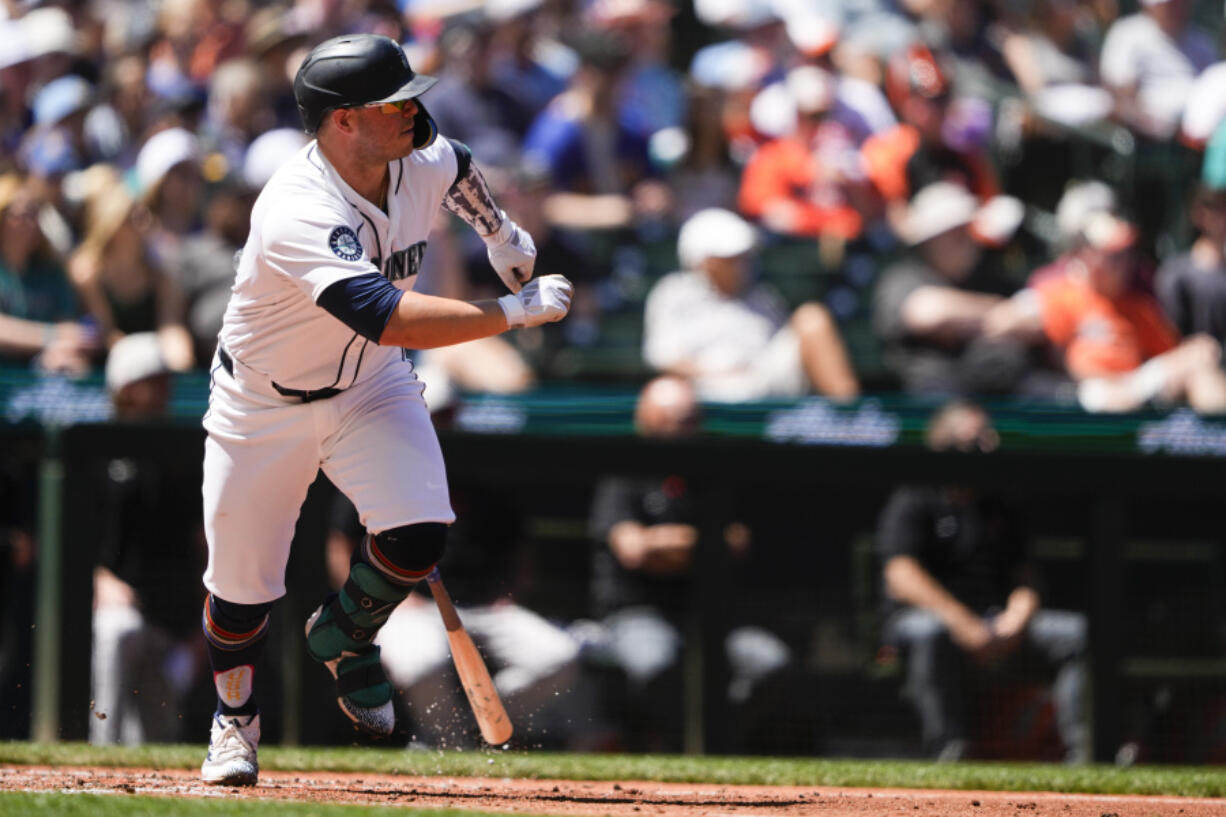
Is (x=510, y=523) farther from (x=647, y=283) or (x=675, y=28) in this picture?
(x=675, y=28)

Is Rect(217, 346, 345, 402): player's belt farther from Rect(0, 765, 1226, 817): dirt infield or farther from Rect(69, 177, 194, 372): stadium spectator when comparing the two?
Rect(69, 177, 194, 372): stadium spectator

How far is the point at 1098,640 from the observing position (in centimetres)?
691

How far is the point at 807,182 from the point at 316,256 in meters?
5.28

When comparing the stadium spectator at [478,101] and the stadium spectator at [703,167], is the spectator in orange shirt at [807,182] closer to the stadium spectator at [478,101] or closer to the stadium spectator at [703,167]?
the stadium spectator at [703,167]

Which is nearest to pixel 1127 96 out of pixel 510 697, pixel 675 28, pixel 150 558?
pixel 675 28

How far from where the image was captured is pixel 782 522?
22.5 ft

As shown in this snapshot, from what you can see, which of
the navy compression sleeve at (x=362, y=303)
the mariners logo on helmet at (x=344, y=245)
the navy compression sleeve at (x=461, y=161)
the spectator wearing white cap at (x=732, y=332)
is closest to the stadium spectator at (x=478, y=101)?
the spectator wearing white cap at (x=732, y=332)

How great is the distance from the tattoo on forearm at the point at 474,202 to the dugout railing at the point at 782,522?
176cm

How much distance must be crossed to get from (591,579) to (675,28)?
207 inches

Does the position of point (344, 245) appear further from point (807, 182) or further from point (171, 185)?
point (807, 182)

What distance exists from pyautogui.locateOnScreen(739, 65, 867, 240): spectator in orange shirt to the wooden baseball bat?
14.4 feet

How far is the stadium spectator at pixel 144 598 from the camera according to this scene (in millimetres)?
6211

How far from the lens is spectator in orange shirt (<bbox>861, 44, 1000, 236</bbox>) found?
9453 millimetres

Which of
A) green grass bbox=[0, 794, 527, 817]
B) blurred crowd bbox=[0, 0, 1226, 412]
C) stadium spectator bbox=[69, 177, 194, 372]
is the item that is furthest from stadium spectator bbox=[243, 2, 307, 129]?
green grass bbox=[0, 794, 527, 817]
